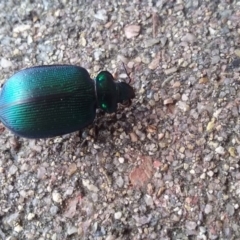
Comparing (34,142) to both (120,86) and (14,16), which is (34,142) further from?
(14,16)

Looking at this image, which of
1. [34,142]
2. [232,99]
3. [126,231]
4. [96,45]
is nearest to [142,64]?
[96,45]

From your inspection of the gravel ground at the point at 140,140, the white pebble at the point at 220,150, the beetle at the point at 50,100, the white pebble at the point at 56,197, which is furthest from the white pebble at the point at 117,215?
the white pebble at the point at 220,150

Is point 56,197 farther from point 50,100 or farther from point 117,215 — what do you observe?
point 50,100

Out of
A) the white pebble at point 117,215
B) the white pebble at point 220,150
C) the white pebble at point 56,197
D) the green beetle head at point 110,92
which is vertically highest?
the green beetle head at point 110,92

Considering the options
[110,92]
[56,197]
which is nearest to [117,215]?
[56,197]

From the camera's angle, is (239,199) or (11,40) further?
(11,40)

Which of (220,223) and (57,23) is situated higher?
(57,23)

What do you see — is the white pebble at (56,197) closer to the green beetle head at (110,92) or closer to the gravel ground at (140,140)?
the gravel ground at (140,140)
